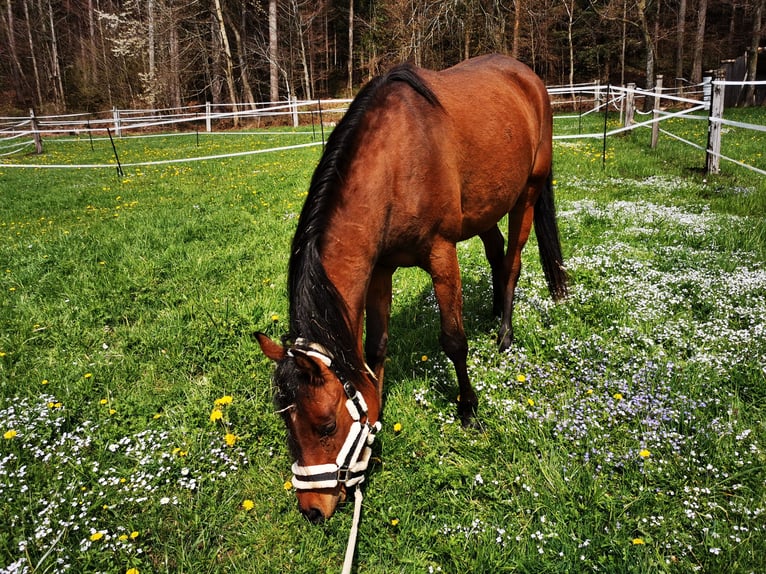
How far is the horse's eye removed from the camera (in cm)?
183

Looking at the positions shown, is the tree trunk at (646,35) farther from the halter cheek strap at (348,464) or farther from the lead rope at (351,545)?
the lead rope at (351,545)

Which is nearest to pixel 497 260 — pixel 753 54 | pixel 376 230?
pixel 376 230

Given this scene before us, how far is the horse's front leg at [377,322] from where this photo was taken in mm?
2797

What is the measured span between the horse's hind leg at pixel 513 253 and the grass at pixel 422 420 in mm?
140

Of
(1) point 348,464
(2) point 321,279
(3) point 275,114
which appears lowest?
(1) point 348,464

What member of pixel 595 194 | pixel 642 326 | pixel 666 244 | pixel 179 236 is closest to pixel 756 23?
pixel 595 194

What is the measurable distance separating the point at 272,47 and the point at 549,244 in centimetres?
2745

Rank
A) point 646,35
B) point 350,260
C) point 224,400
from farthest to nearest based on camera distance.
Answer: point 646,35
point 224,400
point 350,260

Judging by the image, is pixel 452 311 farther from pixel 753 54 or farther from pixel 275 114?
pixel 753 54

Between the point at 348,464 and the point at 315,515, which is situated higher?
the point at 348,464

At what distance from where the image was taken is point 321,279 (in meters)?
1.94

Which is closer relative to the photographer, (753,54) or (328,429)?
(328,429)

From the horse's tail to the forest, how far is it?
23.4m

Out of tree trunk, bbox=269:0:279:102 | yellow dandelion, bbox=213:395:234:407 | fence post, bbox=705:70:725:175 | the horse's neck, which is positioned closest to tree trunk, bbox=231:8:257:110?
tree trunk, bbox=269:0:279:102
